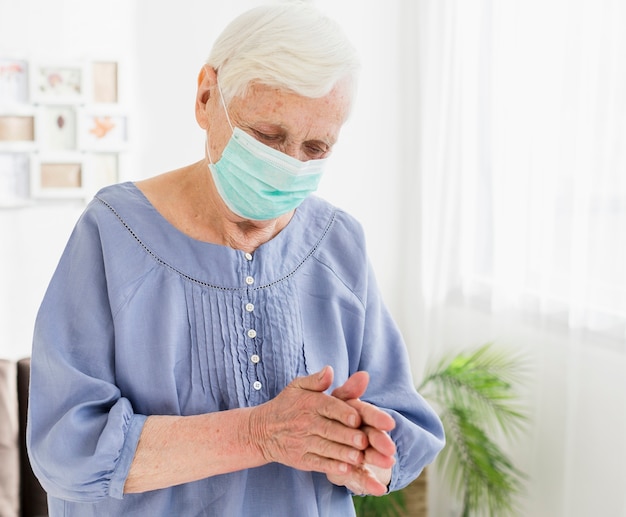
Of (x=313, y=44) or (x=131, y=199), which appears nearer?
(x=313, y=44)

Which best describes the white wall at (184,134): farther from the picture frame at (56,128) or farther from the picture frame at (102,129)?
→ the picture frame at (56,128)

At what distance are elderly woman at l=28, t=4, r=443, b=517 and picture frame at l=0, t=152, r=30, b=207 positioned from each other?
2130mm

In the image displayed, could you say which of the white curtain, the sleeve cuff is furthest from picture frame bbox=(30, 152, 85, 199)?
the sleeve cuff

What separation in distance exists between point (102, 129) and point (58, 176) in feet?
0.87

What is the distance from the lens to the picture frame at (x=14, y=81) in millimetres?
3137

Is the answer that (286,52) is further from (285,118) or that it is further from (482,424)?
(482,424)

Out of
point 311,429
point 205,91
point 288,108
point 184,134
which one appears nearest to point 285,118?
point 288,108

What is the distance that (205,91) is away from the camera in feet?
3.98

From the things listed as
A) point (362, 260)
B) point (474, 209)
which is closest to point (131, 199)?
point (362, 260)

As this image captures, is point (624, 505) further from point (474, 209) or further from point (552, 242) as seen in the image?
point (474, 209)

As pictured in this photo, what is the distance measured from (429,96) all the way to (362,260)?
2.02 metres

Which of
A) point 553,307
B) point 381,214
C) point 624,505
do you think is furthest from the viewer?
point 381,214

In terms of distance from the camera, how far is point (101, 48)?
3.27 meters

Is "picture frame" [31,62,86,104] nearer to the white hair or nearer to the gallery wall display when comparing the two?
the gallery wall display
